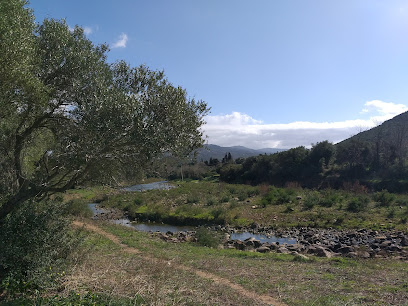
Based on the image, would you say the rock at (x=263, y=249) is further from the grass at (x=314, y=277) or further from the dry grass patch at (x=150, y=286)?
the dry grass patch at (x=150, y=286)

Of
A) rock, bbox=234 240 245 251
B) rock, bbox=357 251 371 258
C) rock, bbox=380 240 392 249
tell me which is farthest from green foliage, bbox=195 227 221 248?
rock, bbox=380 240 392 249

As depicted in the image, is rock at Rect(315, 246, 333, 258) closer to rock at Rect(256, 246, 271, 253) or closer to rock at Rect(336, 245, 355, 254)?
rock at Rect(336, 245, 355, 254)

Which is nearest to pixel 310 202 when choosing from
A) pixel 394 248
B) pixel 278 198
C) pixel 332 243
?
pixel 278 198

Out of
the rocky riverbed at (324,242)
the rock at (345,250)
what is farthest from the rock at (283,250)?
the rock at (345,250)

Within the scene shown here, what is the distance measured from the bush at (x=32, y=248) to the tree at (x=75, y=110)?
75cm

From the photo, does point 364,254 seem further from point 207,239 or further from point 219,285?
point 219,285

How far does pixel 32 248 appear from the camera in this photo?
741 centimetres

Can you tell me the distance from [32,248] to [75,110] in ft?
11.9

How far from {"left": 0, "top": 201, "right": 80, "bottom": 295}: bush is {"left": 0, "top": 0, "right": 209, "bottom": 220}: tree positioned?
2.46 ft

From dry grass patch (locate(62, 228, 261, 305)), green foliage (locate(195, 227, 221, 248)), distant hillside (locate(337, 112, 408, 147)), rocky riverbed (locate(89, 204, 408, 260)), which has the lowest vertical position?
rocky riverbed (locate(89, 204, 408, 260))

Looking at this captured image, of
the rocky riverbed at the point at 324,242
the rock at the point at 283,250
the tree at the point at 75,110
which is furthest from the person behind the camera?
the rock at the point at 283,250

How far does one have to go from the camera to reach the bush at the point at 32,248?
270 inches

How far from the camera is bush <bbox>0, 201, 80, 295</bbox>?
6.86 metres

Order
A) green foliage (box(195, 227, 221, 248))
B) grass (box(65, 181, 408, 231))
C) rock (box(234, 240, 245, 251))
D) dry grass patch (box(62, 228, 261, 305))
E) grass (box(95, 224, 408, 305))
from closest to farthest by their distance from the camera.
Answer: dry grass patch (box(62, 228, 261, 305)) → grass (box(95, 224, 408, 305)) → green foliage (box(195, 227, 221, 248)) → rock (box(234, 240, 245, 251)) → grass (box(65, 181, 408, 231))
